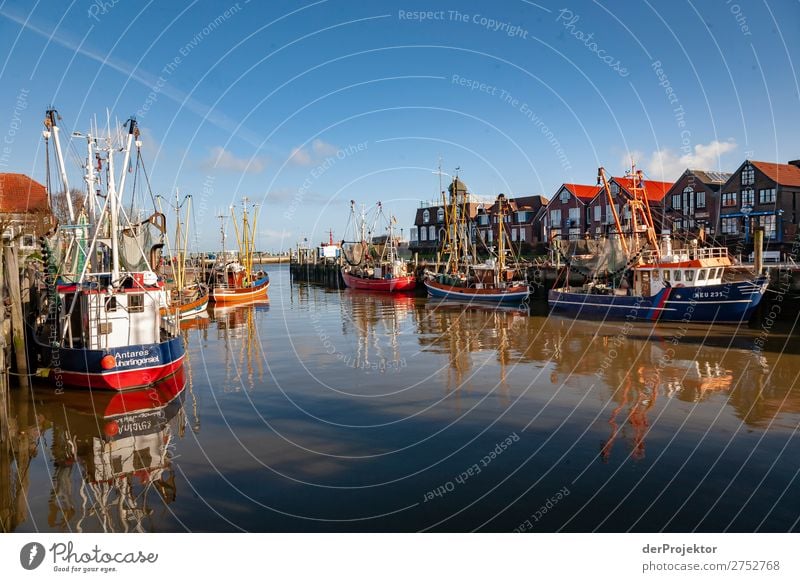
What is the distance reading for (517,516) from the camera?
10.2 metres

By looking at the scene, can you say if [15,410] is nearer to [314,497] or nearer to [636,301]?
[314,497]

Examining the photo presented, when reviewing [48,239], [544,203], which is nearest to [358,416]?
[48,239]

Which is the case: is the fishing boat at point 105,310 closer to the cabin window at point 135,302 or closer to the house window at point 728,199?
the cabin window at point 135,302

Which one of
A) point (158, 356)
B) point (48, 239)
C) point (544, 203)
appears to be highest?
point (544, 203)

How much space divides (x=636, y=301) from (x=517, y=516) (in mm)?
31733

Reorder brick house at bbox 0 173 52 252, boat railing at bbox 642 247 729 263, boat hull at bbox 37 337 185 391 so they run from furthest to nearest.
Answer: brick house at bbox 0 173 52 252
boat railing at bbox 642 247 729 263
boat hull at bbox 37 337 185 391

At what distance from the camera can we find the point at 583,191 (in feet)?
268

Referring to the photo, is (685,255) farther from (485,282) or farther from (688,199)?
(688,199)

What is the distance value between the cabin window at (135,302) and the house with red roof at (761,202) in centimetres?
6191

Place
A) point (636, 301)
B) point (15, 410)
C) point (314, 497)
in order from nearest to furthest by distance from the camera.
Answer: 1. point (314, 497)
2. point (15, 410)
3. point (636, 301)

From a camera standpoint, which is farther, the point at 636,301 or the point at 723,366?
the point at 636,301

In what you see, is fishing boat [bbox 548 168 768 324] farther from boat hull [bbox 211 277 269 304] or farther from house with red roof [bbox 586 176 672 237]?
boat hull [bbox 211 277 269 304]

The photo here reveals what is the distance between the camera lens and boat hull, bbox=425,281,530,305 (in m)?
51.0
